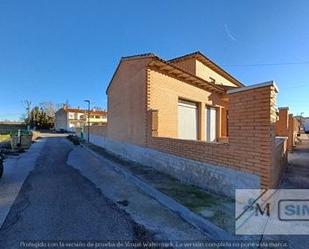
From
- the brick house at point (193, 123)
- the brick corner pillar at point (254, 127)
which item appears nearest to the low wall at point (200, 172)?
the brick house at point (193, 123)

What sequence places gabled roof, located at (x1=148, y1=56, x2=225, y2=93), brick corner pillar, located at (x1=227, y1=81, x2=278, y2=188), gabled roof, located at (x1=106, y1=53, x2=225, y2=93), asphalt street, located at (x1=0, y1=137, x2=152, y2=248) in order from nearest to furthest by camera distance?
asphalt street, located at (x1=0, y1=137, x2=152, y2=248) → brick corner pillar, located at (x1=227, y1=81, x2=278, y2=188) → gabled roof, located at (x1=106, y1=53, x2=225, y2=93) → gabled roof, located at (x1=148, y1=56, x2=225, y2=93)

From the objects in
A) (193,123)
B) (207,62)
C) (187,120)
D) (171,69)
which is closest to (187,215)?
(171,69)

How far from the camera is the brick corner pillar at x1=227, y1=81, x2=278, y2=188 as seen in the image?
5273 mm

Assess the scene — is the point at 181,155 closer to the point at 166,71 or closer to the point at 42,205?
the point at 42,205

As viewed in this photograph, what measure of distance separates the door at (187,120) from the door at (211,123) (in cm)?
214

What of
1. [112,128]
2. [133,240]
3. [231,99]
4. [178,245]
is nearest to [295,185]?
[231,99]

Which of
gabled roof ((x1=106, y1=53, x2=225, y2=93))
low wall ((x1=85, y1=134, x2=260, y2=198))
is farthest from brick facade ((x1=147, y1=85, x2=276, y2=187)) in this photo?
gabled roof ((x1=106, y1=53, x2=225, y2=93))

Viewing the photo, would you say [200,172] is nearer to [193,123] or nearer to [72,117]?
[193,123]

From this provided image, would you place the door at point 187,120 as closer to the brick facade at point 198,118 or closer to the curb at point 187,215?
the brick facade at point 198,118

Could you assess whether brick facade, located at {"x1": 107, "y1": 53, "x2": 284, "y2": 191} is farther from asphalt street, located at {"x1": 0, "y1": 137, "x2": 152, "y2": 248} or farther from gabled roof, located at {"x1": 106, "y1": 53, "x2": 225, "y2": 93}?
asphalt street, located at {"x1": 0, "y1": 137, "x2": 152, "y2": 248}

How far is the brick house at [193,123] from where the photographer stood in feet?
18.1

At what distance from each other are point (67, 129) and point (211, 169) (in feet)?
226

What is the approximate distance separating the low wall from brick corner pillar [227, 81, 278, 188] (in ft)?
0.88

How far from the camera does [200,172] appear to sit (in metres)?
7.38
